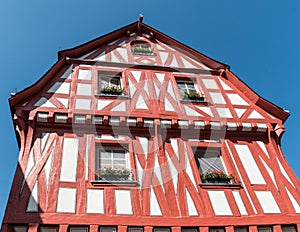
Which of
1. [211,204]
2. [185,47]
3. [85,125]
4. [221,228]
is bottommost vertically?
[221,228]

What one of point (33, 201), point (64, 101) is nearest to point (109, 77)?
point (64, 101)

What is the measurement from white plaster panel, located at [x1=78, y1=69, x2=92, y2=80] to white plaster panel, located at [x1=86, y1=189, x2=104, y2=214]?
Answer: 362cm

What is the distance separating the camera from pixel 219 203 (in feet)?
22.6

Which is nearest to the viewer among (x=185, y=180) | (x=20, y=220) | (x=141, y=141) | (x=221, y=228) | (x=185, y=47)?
(x=20, y=220)

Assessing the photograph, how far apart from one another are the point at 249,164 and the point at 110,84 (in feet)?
A: 13.6

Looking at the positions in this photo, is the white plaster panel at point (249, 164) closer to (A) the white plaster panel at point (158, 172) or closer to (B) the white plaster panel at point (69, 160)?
(A) the white plaster panel at point (158, 172)

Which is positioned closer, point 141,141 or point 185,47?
point 141,141

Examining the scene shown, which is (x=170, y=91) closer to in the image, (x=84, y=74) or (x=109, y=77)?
(x=109, y=77)

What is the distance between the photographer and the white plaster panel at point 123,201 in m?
6.40

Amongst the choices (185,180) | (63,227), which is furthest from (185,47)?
(63,227)

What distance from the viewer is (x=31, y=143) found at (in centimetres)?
734

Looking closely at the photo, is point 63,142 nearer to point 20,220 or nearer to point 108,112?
point 108,112

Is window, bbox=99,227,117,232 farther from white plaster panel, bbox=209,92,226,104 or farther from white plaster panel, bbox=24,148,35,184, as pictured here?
white plaster panel, bbox=209,92,226,104

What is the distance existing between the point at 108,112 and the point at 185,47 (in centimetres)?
430
